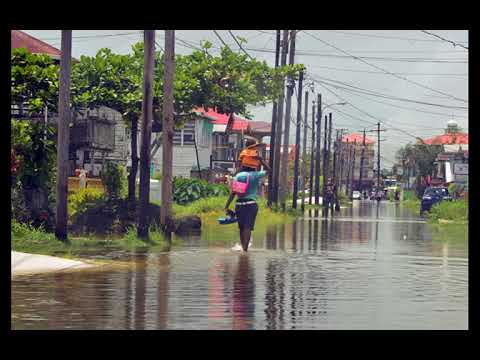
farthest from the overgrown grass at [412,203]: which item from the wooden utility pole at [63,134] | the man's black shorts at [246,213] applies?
the man's black shorts at [246,213]

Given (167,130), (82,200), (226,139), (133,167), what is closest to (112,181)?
(133,167)

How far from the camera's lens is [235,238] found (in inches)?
1232

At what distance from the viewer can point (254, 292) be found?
53.0 ft

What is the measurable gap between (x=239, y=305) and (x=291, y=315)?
1.12m

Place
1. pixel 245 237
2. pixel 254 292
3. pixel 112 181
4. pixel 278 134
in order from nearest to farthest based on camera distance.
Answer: pixel 254 292
pixel 245 237
pixel 112 181
pixel 278 134

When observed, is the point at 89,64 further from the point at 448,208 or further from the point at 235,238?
the point at 448,208

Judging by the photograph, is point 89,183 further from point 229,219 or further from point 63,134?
point 229,219

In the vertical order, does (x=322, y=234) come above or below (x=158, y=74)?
below

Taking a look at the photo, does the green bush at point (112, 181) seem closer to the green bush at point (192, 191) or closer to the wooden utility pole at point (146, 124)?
the wooden utility pole at point (146, 124)

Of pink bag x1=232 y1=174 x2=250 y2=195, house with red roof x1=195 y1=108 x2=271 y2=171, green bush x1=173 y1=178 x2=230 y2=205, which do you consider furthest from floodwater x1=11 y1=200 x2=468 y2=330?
house with red roof x1=195 y1=108 x2=271 y2=171

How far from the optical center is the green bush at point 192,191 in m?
54.5

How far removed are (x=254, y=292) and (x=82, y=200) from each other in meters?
20.7
